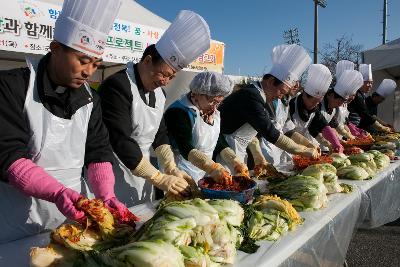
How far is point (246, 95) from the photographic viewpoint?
3.29 metres

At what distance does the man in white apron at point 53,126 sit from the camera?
5.00 feet

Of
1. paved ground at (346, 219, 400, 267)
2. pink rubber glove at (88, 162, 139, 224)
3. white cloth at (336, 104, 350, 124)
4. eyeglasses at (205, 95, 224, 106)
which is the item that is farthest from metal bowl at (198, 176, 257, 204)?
white cloth at (336, 104, 350, 124)

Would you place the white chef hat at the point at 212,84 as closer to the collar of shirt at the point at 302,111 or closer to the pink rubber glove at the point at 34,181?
the pink rubber glove at the point at 34,181

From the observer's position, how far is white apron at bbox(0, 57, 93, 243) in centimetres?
171

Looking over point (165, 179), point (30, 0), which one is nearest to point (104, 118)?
point (165, 179)

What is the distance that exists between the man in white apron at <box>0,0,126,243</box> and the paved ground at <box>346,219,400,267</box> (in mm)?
3102

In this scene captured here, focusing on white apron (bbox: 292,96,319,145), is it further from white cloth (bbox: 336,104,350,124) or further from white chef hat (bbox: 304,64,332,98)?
white cloth (bbox: 336,104,350,124)

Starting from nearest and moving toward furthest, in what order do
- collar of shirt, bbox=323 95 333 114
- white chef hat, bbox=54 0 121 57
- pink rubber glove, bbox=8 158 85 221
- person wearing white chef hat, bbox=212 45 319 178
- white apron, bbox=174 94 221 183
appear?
pink rubber glove, bbox=8 158 85 221 → white chef hat, bbox=54 0 121 57 → white apron, bbox=174 94 221 183 → person wearing white chef hat, bbox=212 45 319 178 → collar of shirt, bbox=323 95 333 114

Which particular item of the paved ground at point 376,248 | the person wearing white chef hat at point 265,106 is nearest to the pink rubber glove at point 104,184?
the person wearing white chef hat at point 265,106

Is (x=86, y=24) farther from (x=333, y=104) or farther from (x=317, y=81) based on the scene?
(x=333, y=104)

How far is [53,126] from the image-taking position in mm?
1760

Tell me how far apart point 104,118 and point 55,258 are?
3.58 feet

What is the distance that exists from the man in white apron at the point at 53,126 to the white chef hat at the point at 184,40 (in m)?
0.49

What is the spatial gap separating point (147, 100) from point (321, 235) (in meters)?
1.33
